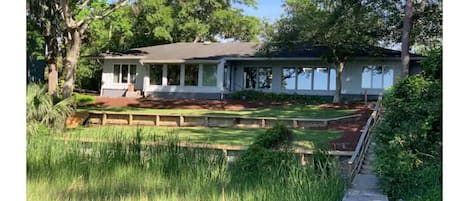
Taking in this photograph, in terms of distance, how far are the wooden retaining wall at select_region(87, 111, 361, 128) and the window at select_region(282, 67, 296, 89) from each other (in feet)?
26.6

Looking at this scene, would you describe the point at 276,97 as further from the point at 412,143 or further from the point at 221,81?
the point at 412,143

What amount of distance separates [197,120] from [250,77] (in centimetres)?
929

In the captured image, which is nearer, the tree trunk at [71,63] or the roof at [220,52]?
the tree trunk at [71,63]

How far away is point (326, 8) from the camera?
1769 centimetres

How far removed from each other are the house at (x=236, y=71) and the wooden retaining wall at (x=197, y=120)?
23.9 feet

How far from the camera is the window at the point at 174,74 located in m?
23.3

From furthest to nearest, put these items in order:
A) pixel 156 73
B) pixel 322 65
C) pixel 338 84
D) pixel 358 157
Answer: pixel 156 73
pixel 322 65
pixel 338 84
pixel 358 157

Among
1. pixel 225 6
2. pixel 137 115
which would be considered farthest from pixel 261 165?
pixel 225 6

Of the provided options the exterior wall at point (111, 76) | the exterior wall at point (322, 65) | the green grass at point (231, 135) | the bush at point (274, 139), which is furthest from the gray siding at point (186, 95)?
the bush at point (274, 139)

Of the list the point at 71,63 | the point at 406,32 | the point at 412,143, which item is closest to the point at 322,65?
the point at 406,32

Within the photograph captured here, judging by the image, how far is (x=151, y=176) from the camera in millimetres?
4648

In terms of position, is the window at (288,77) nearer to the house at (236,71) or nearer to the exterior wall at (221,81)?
the house at (236,71)

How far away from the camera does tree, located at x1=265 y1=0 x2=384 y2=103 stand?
16.9 m
